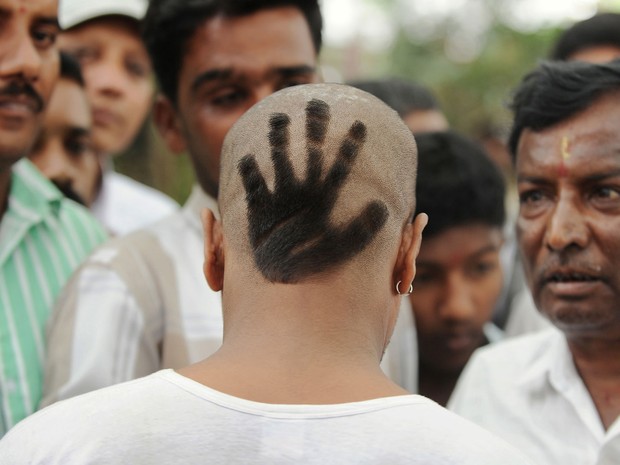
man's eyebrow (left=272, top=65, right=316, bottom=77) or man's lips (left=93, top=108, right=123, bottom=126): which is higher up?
man's eyebrow (left=272, top=65, right=316, bottom=77)

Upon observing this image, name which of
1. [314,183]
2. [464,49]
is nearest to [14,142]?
[314,183]

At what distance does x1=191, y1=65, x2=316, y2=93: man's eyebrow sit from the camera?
2.74 metres

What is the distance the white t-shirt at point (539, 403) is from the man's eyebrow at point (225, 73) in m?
1.05

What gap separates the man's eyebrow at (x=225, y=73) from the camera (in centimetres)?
274

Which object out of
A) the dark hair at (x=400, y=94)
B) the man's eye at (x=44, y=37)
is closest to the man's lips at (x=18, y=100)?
the man's eye at (x=44, y=37)

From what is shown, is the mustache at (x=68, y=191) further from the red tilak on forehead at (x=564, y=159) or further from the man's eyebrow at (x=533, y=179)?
the red tilak on forehead at (x=564, y=159)

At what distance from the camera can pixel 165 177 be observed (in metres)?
6.77

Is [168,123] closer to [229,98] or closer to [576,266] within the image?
[229,98]

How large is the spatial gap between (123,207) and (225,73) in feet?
5.72

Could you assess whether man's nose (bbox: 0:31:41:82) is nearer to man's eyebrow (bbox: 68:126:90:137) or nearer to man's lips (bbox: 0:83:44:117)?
man's lips (bbox: 0:83:44:117)

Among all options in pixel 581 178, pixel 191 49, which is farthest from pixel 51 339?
pixel 581 178

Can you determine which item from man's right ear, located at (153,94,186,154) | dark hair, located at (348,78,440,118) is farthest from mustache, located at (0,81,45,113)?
dark hair, located at (348,78,440,118)

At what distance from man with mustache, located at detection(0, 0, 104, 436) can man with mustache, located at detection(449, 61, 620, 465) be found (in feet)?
4.24

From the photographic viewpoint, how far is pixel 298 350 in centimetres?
158
